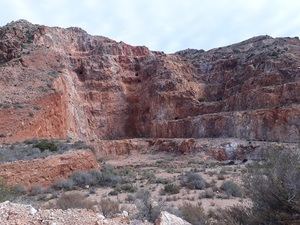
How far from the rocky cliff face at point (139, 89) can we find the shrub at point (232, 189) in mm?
17630

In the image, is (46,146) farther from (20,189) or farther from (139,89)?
(139,89)

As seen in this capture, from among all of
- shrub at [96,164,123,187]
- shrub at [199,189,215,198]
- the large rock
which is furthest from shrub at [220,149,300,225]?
shrub at [96,164,123,187]

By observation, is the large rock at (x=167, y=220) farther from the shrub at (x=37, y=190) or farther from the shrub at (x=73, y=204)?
the shrub at (x=37, y=190)

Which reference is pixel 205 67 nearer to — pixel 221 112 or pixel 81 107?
pixel 221 112

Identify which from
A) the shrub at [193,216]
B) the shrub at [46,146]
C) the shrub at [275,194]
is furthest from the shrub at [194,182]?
the shrub at [275,194]

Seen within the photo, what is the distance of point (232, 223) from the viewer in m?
7.02

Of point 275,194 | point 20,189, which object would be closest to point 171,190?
point 20,189

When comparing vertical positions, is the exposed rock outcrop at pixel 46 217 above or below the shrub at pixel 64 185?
above

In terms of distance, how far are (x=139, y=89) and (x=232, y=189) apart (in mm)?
37237

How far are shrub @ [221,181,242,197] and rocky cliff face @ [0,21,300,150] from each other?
1763 cm

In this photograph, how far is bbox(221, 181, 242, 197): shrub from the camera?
1514 cm

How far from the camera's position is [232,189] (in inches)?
610

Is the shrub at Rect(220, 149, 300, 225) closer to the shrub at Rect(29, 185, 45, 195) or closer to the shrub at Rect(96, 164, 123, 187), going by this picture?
the shrub at Rect(29, 185, 45, 195)

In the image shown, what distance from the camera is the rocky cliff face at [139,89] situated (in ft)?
118
